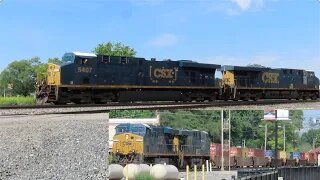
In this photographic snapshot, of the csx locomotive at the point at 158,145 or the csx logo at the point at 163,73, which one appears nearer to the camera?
the csx locomotive at the point at 158,145

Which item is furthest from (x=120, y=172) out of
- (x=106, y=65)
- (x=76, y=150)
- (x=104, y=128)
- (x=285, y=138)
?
(x=285, y=138)

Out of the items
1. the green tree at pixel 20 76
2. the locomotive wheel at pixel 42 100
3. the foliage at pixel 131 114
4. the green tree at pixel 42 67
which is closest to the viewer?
the green tree at pixel 20 76

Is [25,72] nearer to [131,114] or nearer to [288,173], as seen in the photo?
[131,114]

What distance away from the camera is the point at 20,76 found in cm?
401

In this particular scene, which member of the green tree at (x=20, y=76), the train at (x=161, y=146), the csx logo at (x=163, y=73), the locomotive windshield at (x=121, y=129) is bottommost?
the train at (x=161, y=146)

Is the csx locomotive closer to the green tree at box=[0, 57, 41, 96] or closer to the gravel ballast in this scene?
the gravel ballast

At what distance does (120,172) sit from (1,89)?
6.42ft

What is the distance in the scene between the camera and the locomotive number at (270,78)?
20.0 feet

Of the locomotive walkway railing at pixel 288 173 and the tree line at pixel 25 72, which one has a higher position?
the tree line at pixel 25 72

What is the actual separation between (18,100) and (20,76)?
0.71 feet

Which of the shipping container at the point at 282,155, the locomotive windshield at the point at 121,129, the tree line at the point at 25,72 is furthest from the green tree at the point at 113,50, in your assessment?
the shipping container at the point at 282,155

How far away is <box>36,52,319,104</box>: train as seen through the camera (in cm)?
559

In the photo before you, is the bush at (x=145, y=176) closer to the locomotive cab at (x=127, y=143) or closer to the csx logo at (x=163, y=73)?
the locomotive cab at (x=127, y=143)

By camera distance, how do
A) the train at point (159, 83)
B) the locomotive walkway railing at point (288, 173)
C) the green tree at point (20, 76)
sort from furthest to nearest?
the locomotive walkway railing at point (288, 173) < the train at point (159, 83) < the green tree at point (20, 76)
